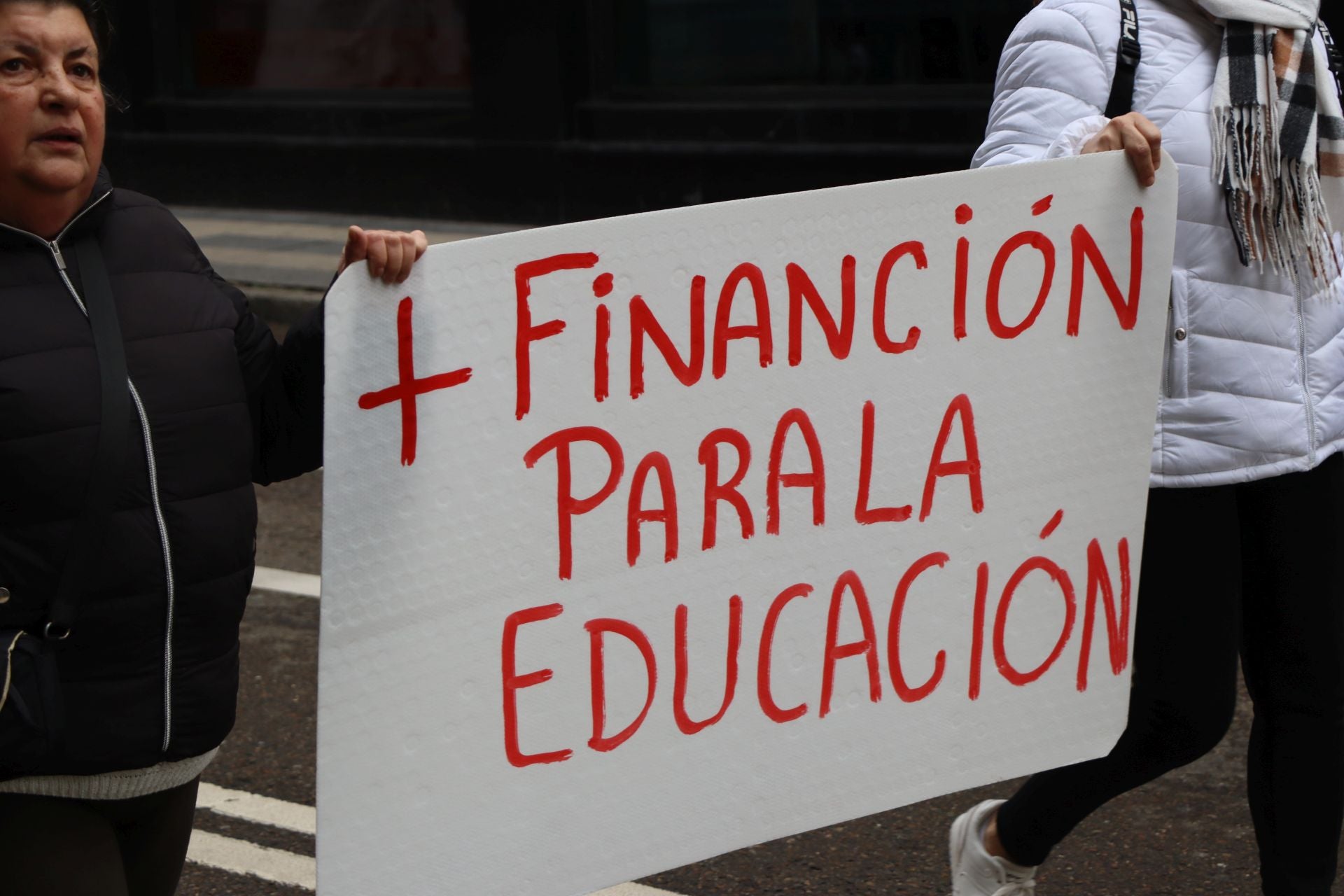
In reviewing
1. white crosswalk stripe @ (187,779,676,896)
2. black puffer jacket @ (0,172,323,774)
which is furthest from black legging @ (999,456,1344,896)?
black puffer jacket @ (0,172,323,774)

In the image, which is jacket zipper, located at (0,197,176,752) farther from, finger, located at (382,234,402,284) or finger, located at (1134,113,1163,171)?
finger, located at (1134,113,1163,171)

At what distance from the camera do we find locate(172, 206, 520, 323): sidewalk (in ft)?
Answer: 30.7

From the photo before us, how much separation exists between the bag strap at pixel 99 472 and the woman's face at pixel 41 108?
0.36 feet

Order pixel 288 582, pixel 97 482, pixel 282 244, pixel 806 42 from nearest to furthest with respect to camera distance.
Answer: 1. pixel 97 482
2. pixel 288 582
3. pixel 806 42
4. pixel 282 244

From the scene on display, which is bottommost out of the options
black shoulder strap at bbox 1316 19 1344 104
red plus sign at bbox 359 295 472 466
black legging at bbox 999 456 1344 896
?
black legging at bbox 999 456 1344 896

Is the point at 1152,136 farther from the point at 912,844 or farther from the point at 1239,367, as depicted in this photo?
the point at 912,844

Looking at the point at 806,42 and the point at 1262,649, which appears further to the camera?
the point at 806,42

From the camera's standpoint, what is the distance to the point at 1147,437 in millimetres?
2514

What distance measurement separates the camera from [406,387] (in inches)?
79.4

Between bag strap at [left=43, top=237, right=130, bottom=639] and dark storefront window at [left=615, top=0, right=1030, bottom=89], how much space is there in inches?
316

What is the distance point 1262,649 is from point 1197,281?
0.54 metres

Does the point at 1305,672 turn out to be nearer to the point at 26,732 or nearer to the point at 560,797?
the point at 560,797

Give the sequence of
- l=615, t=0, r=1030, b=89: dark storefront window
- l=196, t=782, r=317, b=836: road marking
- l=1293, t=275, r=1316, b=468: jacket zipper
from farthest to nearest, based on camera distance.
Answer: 1. l=615, t=0, r=1030, b=89: dark storefront window
2. l=196, t=782, r=317, b=836: road marking
3. l=1293, t=275, r=1316, b=468: jacket zipper

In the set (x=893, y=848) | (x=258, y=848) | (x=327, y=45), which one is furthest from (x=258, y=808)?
(x=327, y=45)
